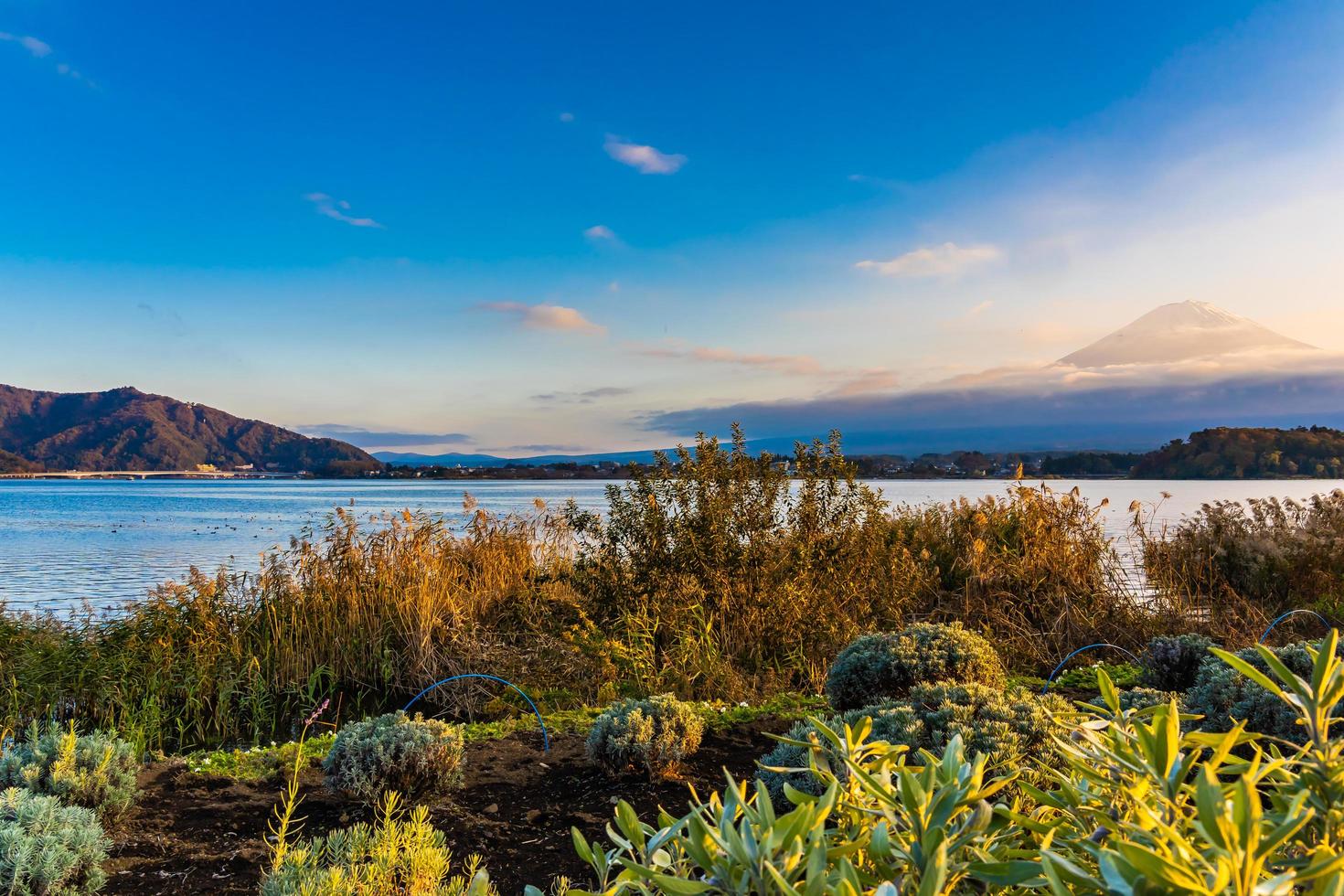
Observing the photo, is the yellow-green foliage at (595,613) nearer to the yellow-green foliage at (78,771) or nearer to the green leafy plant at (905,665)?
the green leafy plant at (905,665)

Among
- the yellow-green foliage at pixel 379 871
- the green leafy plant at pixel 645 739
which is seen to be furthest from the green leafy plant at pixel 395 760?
the yellow-green foliage at pixel 379 871

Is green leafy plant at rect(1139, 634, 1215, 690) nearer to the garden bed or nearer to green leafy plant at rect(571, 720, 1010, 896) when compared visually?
the garden bed

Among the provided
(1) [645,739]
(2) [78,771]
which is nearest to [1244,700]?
(1) [645,739]

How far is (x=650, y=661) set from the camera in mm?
6867

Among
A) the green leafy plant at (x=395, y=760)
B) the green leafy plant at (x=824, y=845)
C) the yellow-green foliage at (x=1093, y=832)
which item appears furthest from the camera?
the green leafy plant at (x=395, y=760)

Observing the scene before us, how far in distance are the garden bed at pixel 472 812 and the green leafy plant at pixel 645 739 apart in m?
0.10

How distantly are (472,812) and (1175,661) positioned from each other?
5105mm

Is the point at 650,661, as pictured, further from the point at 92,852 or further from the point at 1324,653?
the point at 1324,653

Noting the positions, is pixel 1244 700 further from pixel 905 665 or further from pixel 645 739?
pixel 645 739

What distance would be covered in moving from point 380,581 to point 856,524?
4.61 metres

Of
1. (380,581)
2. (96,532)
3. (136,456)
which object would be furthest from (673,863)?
(136,456)

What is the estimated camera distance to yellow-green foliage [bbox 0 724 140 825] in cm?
378

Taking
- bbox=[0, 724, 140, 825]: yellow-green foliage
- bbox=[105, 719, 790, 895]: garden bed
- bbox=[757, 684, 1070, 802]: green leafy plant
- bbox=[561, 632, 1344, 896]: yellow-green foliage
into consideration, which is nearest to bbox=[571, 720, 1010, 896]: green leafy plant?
bbox=[561, 632, 1344, 896]: yellow-green foliage

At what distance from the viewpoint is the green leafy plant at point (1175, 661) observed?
19.4 ft
